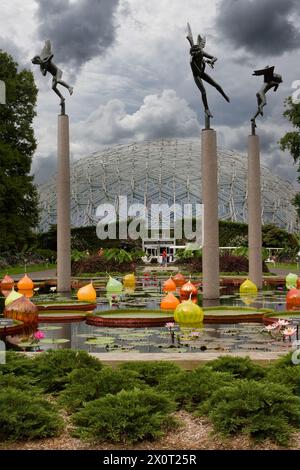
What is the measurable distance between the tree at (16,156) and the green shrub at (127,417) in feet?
127

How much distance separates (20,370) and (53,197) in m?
82.2

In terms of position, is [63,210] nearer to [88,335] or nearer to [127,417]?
[88,335]

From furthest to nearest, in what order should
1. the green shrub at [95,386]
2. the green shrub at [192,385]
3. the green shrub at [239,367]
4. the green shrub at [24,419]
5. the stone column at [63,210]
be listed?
1. the stone column at [63,210]
2. the green shrub at [239,367]
3. the green shrub at [192,385]
4. the green shrub at [95,386]
5. the green shrub at [24,419]

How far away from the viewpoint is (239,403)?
7.20m

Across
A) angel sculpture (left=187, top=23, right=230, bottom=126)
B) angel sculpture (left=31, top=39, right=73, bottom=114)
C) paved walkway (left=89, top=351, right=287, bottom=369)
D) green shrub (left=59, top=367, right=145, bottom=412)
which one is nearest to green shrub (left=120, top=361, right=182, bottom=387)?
green shrub (left=59, top=367, right=145, bottom=412)

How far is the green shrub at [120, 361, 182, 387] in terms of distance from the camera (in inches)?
355

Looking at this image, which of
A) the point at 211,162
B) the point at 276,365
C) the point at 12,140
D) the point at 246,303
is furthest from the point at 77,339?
the point at 12,140

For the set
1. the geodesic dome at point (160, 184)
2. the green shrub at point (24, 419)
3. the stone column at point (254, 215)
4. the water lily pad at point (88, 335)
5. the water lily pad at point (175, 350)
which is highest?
the geodesic dome at point (160, 184)

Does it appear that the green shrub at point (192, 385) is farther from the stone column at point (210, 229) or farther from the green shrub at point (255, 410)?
the stone column at point (210, 229)

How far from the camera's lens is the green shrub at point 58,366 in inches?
358

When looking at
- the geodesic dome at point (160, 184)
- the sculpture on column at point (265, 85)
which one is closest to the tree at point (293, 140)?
the sculpture on column at point (265, 85)

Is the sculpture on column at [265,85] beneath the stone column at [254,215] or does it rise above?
above

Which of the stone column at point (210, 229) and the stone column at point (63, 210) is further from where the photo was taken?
the stone column at point (63, 210)

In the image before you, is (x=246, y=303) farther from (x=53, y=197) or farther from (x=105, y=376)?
(x=53, y=197)
